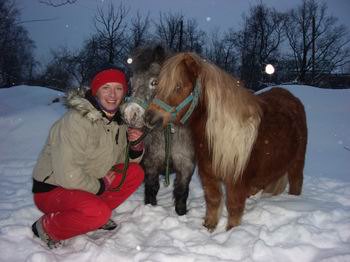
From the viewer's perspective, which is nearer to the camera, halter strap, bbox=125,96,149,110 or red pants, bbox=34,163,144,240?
red pants, bbox=34,163,144,240

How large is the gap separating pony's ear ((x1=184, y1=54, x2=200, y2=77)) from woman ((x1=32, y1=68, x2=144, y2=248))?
26.1 inches

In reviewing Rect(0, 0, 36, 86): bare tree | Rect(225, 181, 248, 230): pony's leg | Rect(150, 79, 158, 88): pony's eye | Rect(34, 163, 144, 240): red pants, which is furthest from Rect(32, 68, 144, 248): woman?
Rect(0, 0, 36, 86): bare tree

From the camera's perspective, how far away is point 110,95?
280 cm

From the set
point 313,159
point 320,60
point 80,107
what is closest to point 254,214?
point 80,107

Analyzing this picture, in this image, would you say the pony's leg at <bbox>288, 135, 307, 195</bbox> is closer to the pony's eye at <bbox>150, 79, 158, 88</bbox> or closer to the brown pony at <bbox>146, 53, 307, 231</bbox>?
the brown pony at <bbox>146, 53, 307, 231</bbox>

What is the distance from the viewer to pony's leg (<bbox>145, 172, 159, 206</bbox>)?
354cm

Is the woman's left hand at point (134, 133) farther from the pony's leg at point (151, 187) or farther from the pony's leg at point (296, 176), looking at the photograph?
the pony's leg at point (296, 176)

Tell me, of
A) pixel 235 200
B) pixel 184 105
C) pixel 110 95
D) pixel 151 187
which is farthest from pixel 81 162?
pixel 235 200

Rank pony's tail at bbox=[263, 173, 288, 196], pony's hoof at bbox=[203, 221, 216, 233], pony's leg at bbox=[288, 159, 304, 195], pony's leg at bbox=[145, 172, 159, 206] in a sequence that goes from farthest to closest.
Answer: pony's tail at bbox=[263, 173, 288, 196], pony's leg at bbox=[288, 159, 304, 195], pony's leg at bbox=[145, 172, 159, 206], pony's hoof at bbox=[203, 221, 216, 233]

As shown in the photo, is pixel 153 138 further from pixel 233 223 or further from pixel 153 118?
pixel 233 223

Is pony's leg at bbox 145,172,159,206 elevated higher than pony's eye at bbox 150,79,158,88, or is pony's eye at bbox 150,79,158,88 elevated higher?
pony's eye at bbox 150,79,158,88

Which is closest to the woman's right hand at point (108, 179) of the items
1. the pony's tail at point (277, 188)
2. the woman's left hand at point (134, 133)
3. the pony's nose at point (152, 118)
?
the woman's left hand at point (134, 133)

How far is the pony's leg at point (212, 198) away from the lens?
3.04 metres

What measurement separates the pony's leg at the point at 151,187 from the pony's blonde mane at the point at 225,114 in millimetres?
954
